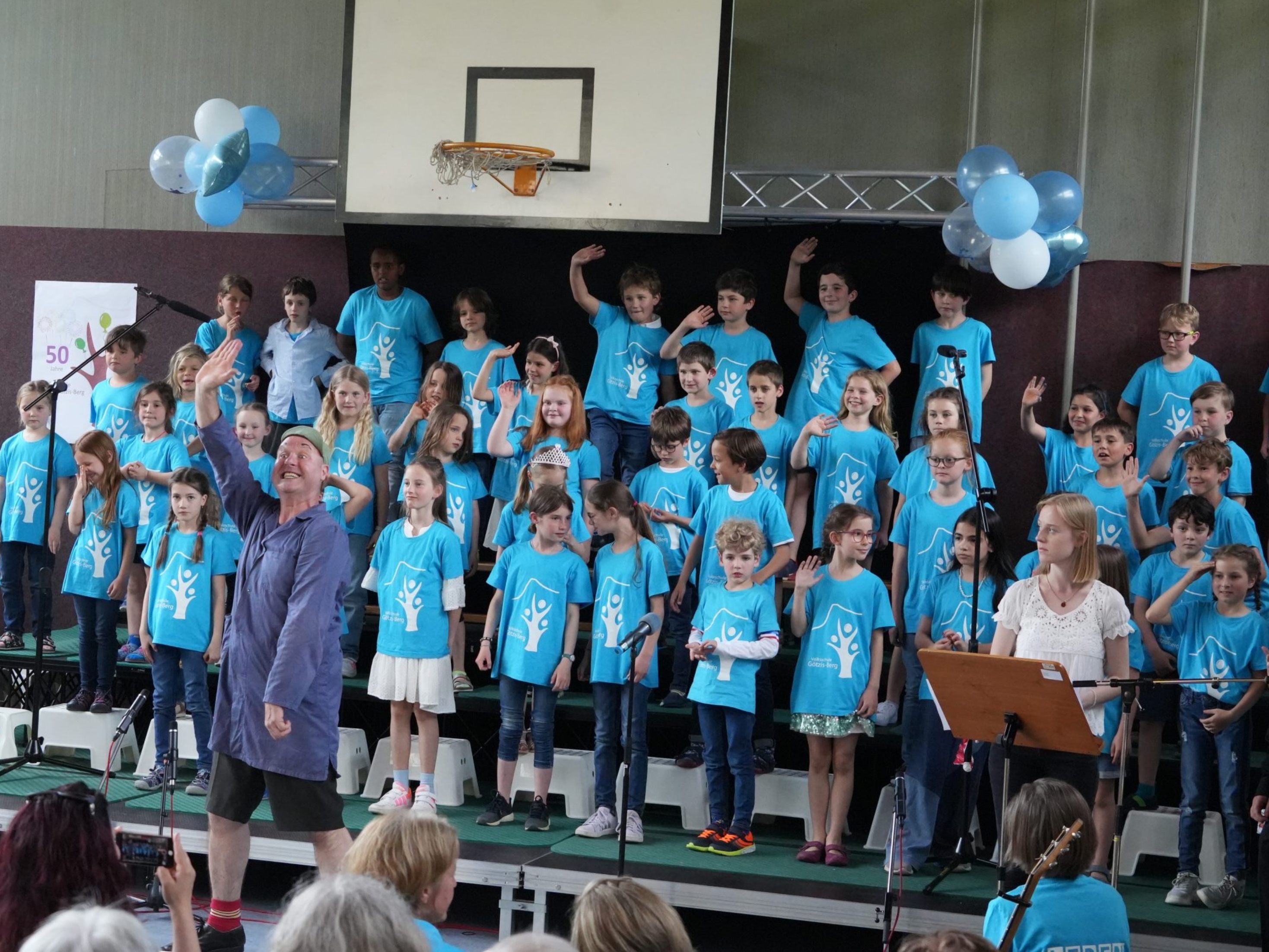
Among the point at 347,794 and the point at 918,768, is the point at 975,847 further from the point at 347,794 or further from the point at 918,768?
the point at 347,794

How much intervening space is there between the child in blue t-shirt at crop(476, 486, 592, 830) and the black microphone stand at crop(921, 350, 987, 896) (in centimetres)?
158

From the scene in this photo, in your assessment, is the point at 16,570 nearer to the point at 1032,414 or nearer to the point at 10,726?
the point at 10,726

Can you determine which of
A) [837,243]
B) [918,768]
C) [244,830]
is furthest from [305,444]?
[837,243]

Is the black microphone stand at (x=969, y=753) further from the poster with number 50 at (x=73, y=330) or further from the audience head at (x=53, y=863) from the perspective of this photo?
the poster with number 50 at (x=73, y=330)

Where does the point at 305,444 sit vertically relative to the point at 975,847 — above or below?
above

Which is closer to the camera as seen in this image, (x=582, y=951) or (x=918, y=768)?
(x=582, y=951)

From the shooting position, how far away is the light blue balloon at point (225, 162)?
286 inches

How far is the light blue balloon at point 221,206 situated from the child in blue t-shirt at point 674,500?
2885 mm

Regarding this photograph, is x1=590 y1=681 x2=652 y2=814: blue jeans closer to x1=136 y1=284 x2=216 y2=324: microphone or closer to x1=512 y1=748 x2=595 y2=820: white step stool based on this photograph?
x1=512 y1=748 x2=595 y2=820: white step stool

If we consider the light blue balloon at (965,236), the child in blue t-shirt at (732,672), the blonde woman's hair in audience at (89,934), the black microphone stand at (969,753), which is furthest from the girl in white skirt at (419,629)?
the blonde woman's hair in audience at (89,934)

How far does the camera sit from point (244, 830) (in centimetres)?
416

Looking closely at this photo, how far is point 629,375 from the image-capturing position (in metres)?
7.33

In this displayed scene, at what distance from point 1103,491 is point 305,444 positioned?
3.70 meters

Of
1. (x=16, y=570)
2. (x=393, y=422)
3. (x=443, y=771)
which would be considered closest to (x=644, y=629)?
(x=443, y=771)
